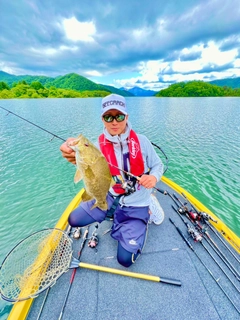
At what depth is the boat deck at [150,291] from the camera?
8.18 feet

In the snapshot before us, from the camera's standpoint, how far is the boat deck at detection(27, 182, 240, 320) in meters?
2.49

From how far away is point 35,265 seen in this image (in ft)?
9.61

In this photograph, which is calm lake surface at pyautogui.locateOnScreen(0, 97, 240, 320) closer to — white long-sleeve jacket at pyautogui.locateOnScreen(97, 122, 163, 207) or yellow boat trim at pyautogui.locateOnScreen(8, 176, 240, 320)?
yellow boat trim at pyautogui.locateOnScreen(8, 176, 240, 320)

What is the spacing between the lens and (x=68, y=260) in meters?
2.99

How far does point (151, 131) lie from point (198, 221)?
15818mm

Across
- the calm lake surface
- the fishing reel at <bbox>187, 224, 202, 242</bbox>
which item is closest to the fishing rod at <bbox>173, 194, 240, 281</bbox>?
the fishing reel at <bbox>187, 224, 202, 242</bbox>

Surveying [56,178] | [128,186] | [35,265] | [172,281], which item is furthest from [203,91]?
[35,265]

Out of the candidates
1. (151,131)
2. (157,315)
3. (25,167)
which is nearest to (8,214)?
(25,167)

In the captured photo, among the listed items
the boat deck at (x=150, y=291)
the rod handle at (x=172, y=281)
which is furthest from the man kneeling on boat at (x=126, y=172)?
the rod handle at (x=172, y=281)

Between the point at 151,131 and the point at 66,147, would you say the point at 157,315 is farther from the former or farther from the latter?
the point at 151,131

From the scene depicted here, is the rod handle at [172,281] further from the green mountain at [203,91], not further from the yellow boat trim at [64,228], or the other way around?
the green mountain at [203,91]

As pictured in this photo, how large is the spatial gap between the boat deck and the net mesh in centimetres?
26

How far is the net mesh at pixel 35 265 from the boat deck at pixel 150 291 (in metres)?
0.26

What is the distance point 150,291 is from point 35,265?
78.9 inches
